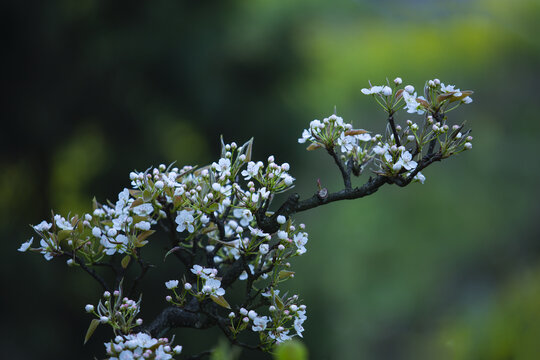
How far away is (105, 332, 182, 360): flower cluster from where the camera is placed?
103 cm

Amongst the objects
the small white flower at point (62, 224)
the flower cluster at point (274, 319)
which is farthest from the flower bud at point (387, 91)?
the small white flower at point (62, 224)

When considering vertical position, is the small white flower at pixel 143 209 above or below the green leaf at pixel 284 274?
above

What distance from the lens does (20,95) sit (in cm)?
423

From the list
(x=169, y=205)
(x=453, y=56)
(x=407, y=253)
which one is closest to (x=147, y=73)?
(x=169, y=205)

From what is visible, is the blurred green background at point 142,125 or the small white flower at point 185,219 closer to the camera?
the small white flower at point 185,219

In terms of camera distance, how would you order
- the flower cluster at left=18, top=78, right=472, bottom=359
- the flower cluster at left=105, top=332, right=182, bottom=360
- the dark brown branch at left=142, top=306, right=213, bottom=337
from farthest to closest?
the dark brown branch at left=142, top=306, right=213, bottom=337 < the flower cluster at left=18, top=78, right=472, bottom=359 < the flower cluster at left=105, top=332, right=182, bottom=360

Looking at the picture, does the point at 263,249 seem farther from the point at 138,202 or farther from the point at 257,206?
the point at 138,202

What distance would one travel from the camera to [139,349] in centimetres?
104

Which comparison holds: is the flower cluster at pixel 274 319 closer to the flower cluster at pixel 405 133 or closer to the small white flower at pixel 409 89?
the flower cluster at pixel 405 133

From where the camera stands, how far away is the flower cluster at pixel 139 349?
1.03 m

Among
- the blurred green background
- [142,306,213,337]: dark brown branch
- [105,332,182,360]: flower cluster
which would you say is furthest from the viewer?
the blurred green background

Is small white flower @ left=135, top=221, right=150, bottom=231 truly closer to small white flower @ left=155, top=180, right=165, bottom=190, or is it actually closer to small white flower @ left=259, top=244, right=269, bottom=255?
small white flower @ left=155, top=180, right=165, bottom=190

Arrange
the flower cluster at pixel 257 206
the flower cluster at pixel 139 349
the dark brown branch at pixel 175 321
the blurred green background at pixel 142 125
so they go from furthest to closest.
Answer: the blurred green background at pixel 142 125 → the dark brown branch at pixel 175 321 → the flower cluster at pixel 257 206 → the flower cluster at pixel 139 349

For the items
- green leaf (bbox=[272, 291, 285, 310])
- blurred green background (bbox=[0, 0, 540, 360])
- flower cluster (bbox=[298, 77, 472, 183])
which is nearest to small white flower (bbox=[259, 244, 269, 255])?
green leaf (bbox=[272, 291, 285, 310])
